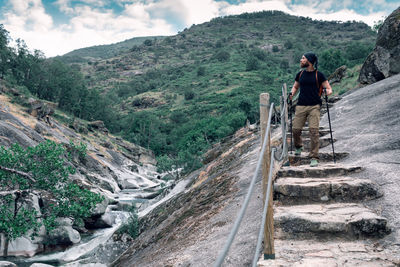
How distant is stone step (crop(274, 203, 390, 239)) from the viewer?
141 inches

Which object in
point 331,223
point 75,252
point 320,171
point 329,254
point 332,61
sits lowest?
point 75,252

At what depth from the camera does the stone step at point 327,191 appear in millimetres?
4387

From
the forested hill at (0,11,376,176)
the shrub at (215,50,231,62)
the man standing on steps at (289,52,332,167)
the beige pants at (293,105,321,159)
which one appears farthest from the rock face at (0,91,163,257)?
the shrub at (215,50,231,62)

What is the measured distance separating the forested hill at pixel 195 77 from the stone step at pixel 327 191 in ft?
70.8

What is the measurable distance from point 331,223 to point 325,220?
0.24ft

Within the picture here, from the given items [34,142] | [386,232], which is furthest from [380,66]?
[34,142]

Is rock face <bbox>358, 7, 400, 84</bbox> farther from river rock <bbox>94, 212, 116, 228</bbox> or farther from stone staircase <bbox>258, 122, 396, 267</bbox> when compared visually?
river rock <bbox>94, 212, 116, 228</bbox>

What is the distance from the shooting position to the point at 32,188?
1291 cm

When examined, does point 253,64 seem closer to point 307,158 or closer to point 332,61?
point 332,61

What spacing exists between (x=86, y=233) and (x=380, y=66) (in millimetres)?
17471

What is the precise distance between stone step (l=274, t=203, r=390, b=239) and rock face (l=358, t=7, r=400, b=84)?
11249mm

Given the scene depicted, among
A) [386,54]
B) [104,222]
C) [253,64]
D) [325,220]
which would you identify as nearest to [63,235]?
[104,222]

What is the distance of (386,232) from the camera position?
11.8ft

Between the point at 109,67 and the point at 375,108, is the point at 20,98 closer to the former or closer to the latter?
the point at 375,108
